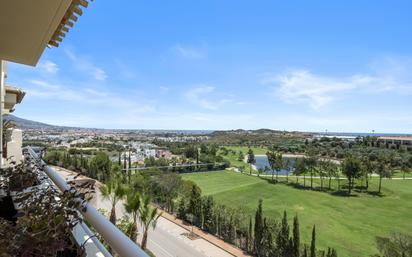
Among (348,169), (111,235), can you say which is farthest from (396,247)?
(348,169)

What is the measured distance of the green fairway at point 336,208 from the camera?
22188 mm

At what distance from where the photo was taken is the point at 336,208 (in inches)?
1200

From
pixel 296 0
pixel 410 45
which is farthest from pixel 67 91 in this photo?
pixel 410 45

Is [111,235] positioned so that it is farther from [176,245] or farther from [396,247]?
[396,247]

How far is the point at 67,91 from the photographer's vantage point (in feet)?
78.7

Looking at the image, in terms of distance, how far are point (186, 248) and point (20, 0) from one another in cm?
1608

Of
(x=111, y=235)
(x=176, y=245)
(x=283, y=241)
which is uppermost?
(x=111, y=235)

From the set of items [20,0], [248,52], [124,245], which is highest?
[248,52]

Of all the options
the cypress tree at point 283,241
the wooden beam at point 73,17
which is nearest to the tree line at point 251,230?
the cypress tree at point 283,241

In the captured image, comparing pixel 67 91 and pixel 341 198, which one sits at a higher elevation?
pixel 67 91

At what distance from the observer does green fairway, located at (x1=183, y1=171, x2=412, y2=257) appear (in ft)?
72.8

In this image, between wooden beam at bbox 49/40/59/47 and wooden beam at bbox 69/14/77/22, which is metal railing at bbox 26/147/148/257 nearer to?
wooden beam at bbox 69/14/77/22

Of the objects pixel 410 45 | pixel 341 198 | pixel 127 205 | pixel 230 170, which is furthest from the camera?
pixel 230 170

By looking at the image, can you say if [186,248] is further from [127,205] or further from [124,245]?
[124,245]
